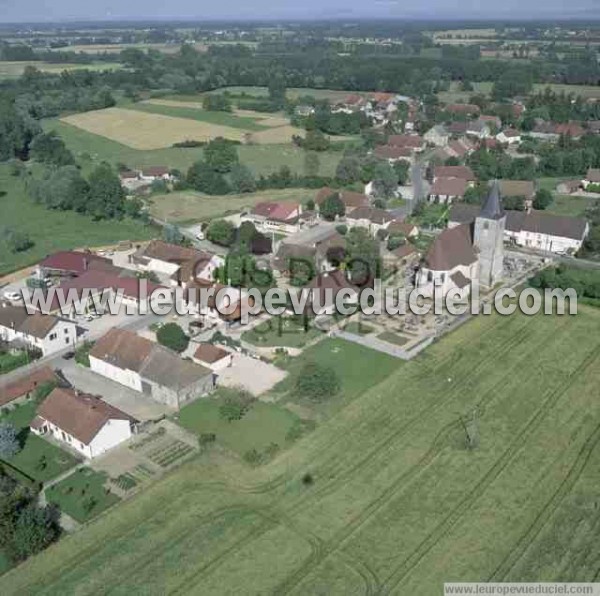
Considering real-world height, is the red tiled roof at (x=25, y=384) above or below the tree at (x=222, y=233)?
below

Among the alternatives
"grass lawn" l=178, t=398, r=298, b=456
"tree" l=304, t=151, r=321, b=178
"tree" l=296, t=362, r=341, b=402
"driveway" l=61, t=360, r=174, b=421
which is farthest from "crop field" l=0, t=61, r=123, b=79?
"tree" l=296, t=362, r=341, b=402

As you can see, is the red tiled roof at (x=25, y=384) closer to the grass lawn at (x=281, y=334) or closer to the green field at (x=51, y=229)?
the grass lawn at (x=281, y=334)

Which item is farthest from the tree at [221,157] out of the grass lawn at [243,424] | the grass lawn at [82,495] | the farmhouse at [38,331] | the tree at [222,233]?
the grass lawn at [82,495]

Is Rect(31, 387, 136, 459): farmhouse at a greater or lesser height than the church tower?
lesser

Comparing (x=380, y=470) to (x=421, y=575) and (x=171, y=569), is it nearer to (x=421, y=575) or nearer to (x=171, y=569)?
(x=421, y=575)

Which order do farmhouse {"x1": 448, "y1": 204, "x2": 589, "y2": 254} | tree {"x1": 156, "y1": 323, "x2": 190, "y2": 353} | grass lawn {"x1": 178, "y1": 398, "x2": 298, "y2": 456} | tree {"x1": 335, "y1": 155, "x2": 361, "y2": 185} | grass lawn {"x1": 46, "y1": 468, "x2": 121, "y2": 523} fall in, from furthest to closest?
tree {"x1": 335, "y1": 155, "x2": 361, "y2": 185} < farmhouse {"x1": 448, "y1": 204, "x2": 589, "y2": 254} < tree {"x1": 156, "y1": 323, "x2": 190, "y2": 353} < grass lawn {"x1": 178, "y1": 398, "x2": 298, "y2": 456} < grass lawn {"x1": 46, "y1": 468, "x2": 121, "y2": 523}

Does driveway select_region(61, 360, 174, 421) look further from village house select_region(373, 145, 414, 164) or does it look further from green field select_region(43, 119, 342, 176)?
village house select_region(373, 145, 414, 164)

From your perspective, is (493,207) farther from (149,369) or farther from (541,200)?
(149,369)
